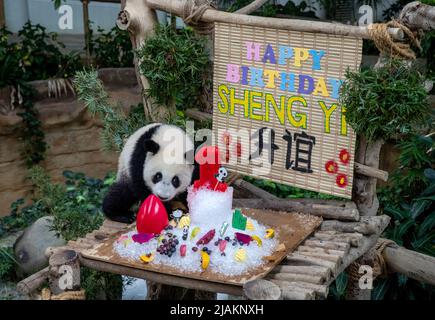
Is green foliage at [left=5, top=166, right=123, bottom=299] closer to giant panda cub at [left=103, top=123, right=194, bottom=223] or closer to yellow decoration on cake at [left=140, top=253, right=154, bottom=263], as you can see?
giant panda cub at [left=103, top=123, right=194, bottom=223]

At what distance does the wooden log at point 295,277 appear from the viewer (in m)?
2.46

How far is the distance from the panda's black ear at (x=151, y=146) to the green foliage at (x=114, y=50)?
4.92 m

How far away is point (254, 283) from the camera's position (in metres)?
2.35

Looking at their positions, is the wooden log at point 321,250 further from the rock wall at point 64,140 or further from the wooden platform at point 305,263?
the rock wall at point 64,140

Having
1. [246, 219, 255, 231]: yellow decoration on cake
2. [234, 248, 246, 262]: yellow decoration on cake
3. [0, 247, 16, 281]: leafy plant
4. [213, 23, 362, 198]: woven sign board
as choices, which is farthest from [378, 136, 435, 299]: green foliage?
[0, 247, 16, 281]: leafy plant

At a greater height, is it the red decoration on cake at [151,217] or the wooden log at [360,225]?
the red decoration on cake at [151,217]

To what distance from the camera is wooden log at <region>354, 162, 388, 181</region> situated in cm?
290

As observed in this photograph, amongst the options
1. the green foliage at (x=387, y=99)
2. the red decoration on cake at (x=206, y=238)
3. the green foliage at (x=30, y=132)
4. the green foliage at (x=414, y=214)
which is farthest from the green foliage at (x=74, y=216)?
the green foliage at (x=387, y=99)

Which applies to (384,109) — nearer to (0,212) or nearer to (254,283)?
(254,283)

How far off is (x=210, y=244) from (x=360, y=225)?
87cm

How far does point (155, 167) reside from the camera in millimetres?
3057

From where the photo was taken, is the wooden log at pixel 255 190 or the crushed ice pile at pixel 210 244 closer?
the crushed ice pile at pixel 210 244

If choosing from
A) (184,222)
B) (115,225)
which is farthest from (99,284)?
(184,222)

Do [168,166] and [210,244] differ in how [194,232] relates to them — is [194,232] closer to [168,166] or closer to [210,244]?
[210,244]
